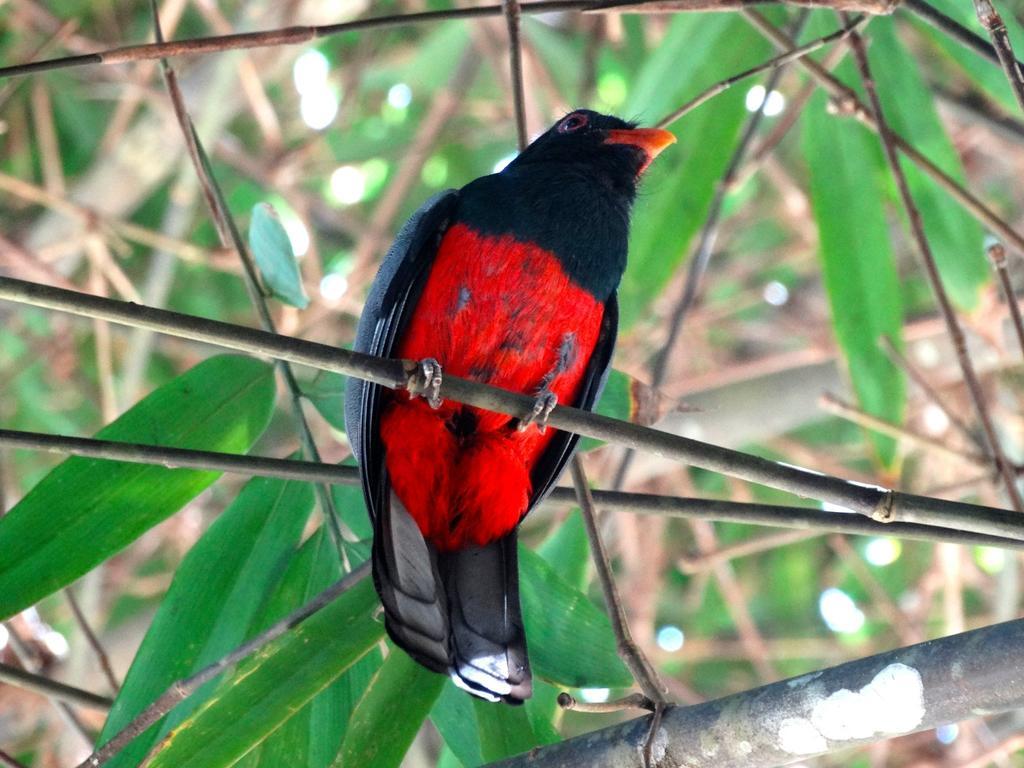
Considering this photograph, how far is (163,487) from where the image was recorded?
2.53m

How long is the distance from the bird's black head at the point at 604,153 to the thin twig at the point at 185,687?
148 centimetres

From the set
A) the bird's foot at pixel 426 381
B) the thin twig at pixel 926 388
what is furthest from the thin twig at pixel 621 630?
the thin twig at pixel 926 388

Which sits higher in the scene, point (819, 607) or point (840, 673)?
point (819, 607)

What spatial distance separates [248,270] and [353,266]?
3043 mm

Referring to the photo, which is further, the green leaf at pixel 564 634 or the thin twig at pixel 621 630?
the green leaf at pixel 564 634

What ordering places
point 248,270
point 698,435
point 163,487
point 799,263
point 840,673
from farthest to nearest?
point 799,263, point 698,435, point 248,270, point 163,487, point 840,673

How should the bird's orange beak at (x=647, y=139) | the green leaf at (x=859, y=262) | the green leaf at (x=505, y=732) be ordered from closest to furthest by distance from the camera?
the green leaf at (x=505, y=732) → the bird's orange beak at (x=647, y=139) → the green leaf at (x=859, y=262)

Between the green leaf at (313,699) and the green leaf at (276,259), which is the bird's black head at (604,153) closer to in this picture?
the green leaf at (276,259)

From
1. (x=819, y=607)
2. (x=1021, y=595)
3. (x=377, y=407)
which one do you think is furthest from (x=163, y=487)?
(x=819, y=607)

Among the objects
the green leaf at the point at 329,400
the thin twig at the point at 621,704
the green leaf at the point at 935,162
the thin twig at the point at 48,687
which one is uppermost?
the green leaf at the point at 935,162

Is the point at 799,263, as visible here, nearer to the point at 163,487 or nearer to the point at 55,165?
the point at 55,165

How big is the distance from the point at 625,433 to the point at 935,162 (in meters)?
2.09

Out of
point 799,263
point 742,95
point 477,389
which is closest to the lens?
point 477,389

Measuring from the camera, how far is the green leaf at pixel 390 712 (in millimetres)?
2129
